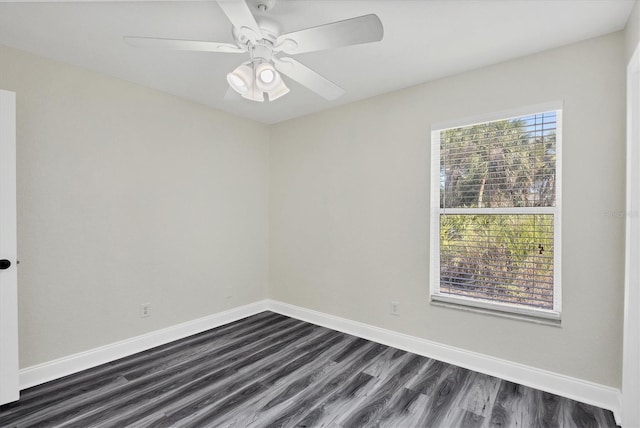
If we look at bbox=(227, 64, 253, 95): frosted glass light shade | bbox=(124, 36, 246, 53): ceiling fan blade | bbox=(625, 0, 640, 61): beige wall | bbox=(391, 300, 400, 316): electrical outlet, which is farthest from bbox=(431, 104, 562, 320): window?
bbox=(124, 36, 246, 53): ceiling fan blade

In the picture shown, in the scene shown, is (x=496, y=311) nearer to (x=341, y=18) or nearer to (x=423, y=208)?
(x=423, y=208)

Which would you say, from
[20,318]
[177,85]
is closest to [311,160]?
[177,85]

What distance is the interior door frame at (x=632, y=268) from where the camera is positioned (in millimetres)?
1812

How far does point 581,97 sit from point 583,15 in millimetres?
537

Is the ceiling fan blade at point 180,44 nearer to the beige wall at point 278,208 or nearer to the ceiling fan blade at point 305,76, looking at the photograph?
the ceiling fan blade at point 305,76

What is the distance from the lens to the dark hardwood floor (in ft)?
6.69

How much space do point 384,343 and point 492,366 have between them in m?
0.96

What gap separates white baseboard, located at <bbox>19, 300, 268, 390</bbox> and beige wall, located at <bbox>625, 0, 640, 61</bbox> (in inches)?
161

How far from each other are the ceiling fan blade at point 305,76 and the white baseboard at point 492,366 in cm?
231

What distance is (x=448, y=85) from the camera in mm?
2830

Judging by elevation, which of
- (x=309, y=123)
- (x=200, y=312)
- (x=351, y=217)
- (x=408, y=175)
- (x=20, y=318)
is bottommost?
(x=200, y=312)

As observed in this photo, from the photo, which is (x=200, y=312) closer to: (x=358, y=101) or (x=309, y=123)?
(x=309, y=123)

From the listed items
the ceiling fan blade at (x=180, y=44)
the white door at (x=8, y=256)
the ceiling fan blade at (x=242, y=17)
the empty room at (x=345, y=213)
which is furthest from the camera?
the white door at (x=8, y=256)

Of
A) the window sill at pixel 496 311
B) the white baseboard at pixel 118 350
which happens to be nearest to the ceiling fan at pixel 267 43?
the window sill at pixel 496 311
